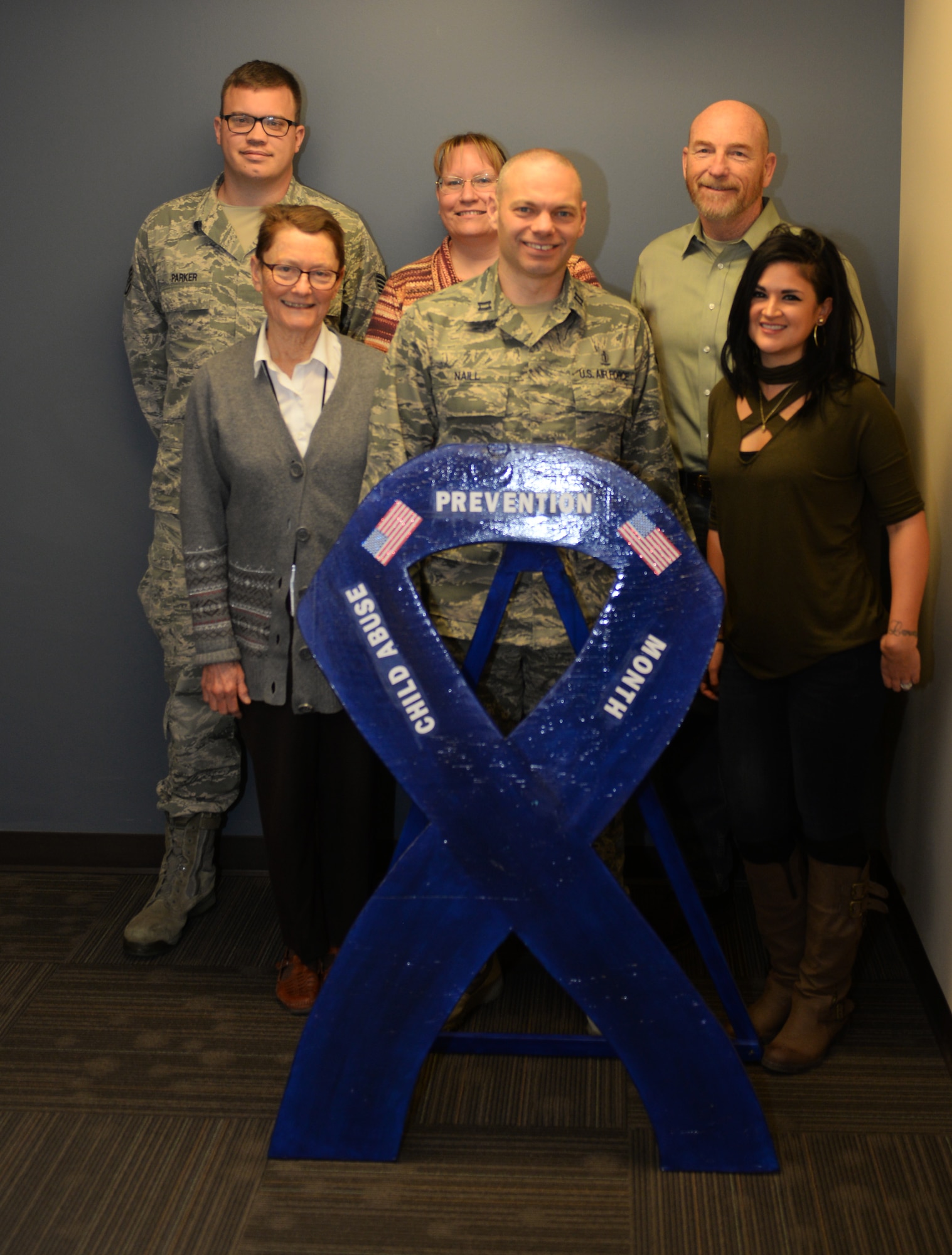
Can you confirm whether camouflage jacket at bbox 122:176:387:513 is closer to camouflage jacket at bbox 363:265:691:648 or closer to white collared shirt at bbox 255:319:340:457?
white collared shirt at bbox 255:319:340:457

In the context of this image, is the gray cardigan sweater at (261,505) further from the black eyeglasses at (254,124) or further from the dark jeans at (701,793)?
the dark jeans at (701,793)

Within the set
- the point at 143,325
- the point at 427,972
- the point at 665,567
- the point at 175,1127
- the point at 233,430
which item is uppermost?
the point at 143,325

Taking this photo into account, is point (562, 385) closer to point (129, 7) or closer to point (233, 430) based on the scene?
point (233, 430)

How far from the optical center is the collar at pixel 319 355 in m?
2.29

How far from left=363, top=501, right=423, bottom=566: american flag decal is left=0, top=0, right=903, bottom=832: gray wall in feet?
4.39

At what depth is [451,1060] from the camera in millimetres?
2350

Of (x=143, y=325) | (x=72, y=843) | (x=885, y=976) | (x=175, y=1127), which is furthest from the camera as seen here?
(x=72, y=843)

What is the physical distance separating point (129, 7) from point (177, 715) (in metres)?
1.81

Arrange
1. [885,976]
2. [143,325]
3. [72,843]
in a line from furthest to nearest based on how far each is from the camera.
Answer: [72,843] → [143,325] → [885,976]

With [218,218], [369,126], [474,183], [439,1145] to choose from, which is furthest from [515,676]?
[369,126]

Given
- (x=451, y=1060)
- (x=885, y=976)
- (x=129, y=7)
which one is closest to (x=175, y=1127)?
(x=451, y=1060)

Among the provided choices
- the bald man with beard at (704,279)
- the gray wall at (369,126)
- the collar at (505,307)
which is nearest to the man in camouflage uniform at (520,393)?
the collar at (505,307)

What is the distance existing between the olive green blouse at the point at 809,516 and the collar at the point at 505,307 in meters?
0.38

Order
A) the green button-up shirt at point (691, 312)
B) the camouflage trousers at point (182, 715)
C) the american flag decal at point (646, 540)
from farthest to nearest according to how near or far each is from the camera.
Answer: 1. the camouflage trousers at point (182, 715)
2. the green button-up shirt at point (691, 312)
3. the american flag decal at point (646, 540)
